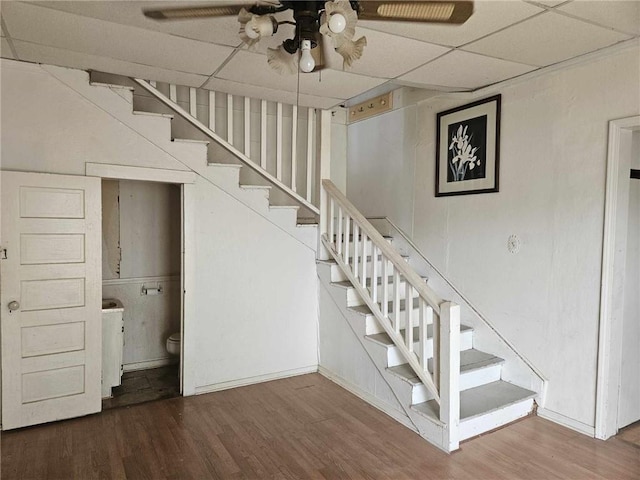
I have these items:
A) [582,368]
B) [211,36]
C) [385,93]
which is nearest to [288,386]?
[582,368]

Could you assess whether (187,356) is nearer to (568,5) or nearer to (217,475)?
(217,475)

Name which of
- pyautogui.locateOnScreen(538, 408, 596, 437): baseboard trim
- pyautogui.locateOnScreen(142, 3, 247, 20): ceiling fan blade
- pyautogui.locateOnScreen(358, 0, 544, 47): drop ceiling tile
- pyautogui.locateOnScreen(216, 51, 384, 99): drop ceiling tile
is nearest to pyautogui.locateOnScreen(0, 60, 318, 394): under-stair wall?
pyautogui.locateOnScreen(216, 51, 384, 99): drop ceiling tile

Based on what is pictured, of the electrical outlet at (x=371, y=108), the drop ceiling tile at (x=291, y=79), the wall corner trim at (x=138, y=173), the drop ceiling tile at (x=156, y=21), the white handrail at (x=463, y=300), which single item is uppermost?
the electrical outlet at (x=371, y=108)

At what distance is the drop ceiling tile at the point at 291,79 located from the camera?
10.2 ft

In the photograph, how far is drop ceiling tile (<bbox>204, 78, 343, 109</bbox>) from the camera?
3616mm

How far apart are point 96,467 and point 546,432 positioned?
10.4ft

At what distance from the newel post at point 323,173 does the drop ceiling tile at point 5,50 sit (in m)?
2.69

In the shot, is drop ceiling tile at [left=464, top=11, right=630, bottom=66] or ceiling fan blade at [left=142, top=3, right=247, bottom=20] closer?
ceiling fan blade at [left=142, top=3, right=247, bottom=20]

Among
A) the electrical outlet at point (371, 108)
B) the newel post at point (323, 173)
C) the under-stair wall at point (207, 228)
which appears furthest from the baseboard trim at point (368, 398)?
the electrical outlet at point (371, 108)

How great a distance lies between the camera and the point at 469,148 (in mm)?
3822

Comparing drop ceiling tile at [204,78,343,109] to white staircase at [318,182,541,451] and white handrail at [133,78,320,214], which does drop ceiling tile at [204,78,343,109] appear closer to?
white handrail at [133,78,320,214]

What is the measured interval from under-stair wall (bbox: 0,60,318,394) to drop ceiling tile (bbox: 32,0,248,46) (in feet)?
3.40

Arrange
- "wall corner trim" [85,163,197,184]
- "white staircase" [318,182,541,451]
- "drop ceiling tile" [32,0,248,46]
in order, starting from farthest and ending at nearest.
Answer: "wall corner trim" [85,163,197,184] → "white staircase" [318,182,541,451] → "drop ceiling tile" [32,0,248,46]

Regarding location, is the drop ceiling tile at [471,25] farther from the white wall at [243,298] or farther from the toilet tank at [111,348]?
the toilet tank at [111,348]
